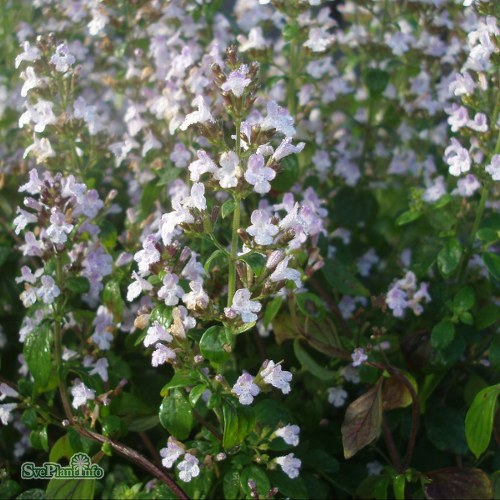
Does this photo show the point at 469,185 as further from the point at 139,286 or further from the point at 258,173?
the point at 139,286

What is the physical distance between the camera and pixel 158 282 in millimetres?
1610

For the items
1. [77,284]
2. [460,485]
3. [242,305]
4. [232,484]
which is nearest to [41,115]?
[77,284]

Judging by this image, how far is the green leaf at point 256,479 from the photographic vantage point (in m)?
1.53

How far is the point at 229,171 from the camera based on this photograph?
55.2 inches

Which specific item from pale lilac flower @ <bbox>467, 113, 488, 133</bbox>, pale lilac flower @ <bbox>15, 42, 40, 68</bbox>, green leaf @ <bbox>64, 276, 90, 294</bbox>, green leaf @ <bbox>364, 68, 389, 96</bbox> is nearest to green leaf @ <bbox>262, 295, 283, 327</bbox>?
green leaf @ <bbox>64, 276, 90, 294</bbox>

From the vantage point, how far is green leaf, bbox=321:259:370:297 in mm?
1938

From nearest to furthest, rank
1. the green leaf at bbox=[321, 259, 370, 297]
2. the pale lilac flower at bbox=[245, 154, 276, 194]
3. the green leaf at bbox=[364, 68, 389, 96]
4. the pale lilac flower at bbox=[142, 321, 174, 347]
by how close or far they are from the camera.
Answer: the pale lilac flower at bbox=[245, 154, 276, 194] → the pale lilac flower at bbox=[142, 321, 174, 347] → the green leaf at bbox=[321, 259, 370, 297] → the green leaf at bbox=[364, 68, 389, 96]

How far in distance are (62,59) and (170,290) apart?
0.64m

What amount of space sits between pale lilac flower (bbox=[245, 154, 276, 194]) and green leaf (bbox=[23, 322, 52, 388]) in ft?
2.13

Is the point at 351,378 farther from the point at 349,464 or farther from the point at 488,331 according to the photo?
the point at 488,331

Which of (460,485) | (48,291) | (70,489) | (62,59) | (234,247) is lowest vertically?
(460,485)

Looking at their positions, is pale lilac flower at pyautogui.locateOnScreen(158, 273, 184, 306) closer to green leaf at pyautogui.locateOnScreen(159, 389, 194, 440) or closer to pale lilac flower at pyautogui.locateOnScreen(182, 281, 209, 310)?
pale lilac flower at pyautogui.locateOnScreen(182, 281, 209, 310)

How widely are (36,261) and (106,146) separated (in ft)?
1.32

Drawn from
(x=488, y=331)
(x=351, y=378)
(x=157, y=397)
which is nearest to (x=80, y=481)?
(x=157, y=397)
